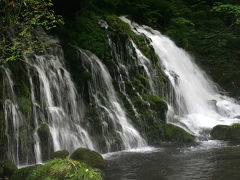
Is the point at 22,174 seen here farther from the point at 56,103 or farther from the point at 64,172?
the point at 56,103

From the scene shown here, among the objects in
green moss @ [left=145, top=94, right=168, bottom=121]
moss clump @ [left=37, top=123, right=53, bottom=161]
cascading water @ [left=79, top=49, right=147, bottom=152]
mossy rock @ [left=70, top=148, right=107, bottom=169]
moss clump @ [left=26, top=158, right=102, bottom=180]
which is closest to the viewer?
moss clump @ [left=26, top=158, right=102, bottom=180]

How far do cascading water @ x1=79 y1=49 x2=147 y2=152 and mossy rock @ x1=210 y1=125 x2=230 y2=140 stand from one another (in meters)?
2.71

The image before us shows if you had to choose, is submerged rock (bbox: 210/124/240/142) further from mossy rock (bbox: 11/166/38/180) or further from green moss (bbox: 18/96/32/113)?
mossy rock (bbox: 11/166/38/180)

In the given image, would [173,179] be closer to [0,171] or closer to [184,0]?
[0,171]

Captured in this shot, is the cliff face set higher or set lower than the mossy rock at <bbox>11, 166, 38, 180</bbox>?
higher

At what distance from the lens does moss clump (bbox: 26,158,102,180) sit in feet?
18.7

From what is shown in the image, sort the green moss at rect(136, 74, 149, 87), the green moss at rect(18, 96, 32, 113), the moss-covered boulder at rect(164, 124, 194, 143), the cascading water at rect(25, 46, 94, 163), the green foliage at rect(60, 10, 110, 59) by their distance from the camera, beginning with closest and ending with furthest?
the green moss at rect(18, 96, 32, 113), the cascading water at rect(25, 46, 94, 163), the moss-covered boulder at rect(164, 124, 194, 143), the green foliage at rect(60, 10, 110, 59), the green moss at rect(136, 74, 149, 87)

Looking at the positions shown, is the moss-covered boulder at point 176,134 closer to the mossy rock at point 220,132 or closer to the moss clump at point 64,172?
the mossy rock at point 220,132

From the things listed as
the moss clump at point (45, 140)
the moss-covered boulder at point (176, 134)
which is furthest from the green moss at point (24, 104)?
the moss-covered boulder at point (176, 134)

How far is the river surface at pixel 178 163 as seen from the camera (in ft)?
25.4

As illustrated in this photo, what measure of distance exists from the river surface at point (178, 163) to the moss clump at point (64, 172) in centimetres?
198

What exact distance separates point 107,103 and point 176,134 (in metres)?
2.93

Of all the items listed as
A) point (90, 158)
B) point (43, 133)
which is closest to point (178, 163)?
point (90, 158)

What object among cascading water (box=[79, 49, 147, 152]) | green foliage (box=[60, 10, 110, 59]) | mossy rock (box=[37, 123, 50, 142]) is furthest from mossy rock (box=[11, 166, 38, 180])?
green foliage (box=[60, 10, 110, 59])
